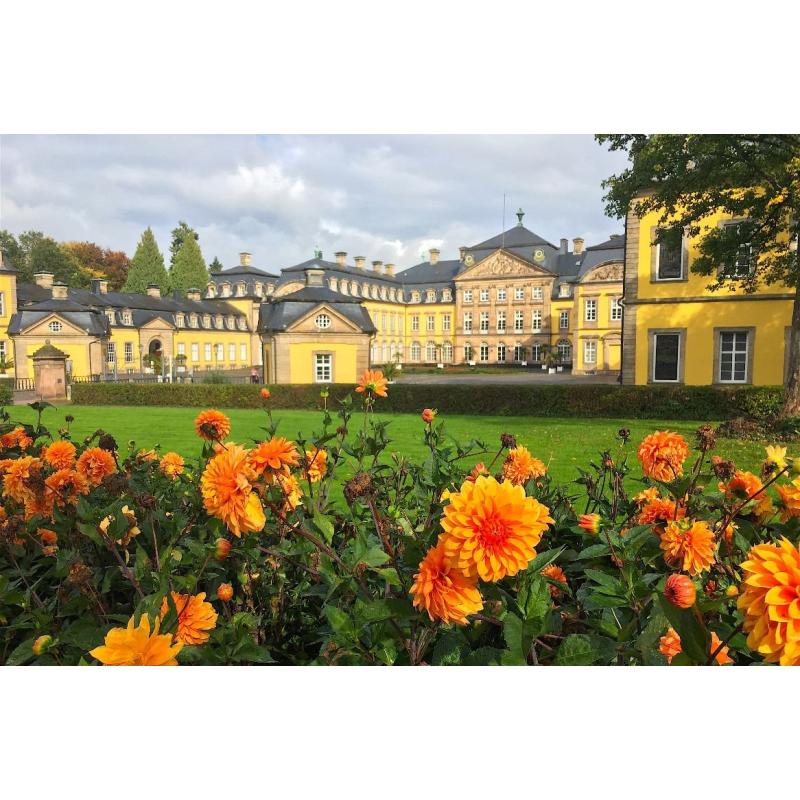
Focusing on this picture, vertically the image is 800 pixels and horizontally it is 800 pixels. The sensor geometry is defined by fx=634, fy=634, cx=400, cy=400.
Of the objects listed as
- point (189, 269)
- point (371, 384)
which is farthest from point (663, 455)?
point (189, 269)

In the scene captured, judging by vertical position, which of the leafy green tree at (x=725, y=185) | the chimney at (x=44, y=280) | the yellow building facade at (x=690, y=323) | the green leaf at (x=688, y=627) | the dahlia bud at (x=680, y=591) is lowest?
the green leaf at (x=688, y=627)

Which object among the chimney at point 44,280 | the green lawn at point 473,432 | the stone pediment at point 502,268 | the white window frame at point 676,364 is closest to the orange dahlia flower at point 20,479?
the green lawn at point 473,432

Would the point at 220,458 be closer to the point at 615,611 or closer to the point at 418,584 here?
the point at 418,584

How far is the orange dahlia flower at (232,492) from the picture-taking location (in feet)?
3.31

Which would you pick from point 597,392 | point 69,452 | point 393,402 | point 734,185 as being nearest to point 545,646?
point 69,452

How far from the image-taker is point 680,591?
0.79 m

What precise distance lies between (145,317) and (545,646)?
1444 inches

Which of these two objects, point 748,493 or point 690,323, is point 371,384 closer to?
point 748,493

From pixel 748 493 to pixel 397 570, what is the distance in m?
0.75

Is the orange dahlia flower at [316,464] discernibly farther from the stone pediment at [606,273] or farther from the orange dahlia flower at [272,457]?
the stone pediment at [606,273]

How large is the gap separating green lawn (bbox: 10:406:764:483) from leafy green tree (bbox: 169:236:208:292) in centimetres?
3347

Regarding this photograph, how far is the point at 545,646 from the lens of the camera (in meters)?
0.94

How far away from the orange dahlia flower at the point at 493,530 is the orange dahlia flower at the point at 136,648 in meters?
0.41

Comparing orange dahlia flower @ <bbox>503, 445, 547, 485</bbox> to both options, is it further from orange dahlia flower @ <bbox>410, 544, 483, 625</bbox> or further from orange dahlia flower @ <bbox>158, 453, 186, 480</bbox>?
orange dahlia flower @ <bbox>158, 453, 186, 480</bbox>
